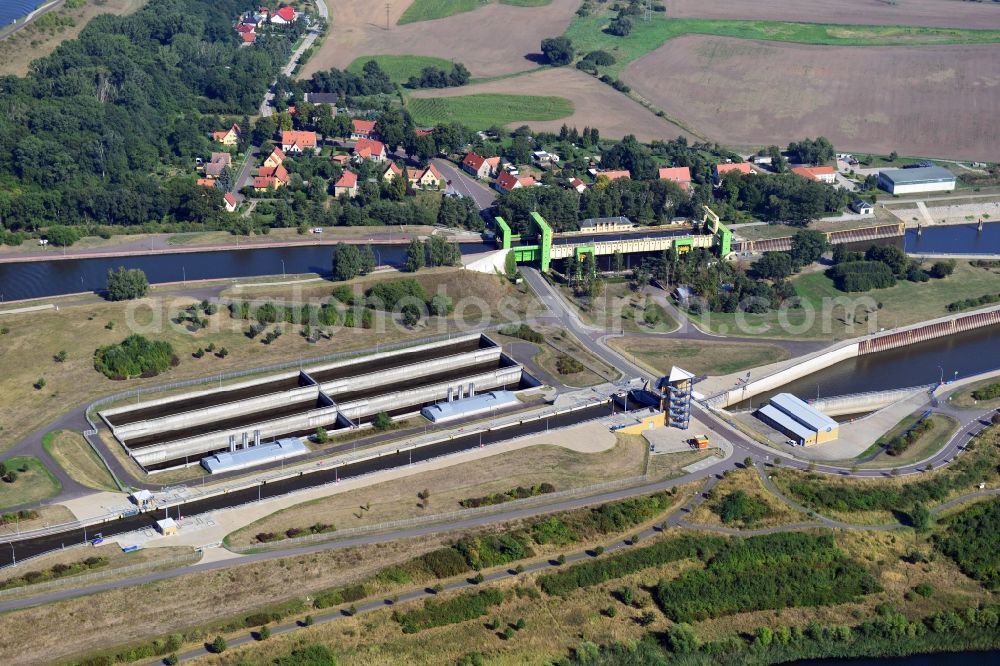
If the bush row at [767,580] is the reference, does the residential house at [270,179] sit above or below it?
above

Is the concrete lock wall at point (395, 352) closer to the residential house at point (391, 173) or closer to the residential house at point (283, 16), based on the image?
the residential house at point (391, 173)

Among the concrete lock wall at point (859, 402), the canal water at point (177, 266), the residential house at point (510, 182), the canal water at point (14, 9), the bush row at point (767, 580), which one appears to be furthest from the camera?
the canal water at point (14, 9)

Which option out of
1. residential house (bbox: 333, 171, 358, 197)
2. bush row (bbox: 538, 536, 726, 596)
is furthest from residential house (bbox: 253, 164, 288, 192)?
bush row (bbox: 538, 536, 726, 596)

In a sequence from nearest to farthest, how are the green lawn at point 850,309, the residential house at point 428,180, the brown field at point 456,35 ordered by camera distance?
the green lawn at point 850,309
the residential house at point 428,180
the brown field at point 456,35

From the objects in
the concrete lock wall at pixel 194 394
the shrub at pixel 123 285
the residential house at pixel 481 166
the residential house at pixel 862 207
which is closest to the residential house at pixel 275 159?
the residential house at pixel 481 166

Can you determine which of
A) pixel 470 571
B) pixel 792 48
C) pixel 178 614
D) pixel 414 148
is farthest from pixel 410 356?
pixel 792 48

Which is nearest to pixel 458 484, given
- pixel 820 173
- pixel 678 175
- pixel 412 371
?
pixel 412 371

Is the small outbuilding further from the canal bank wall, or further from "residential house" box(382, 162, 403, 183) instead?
"residential house" box(382, 162, 403, 183)
